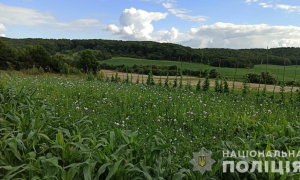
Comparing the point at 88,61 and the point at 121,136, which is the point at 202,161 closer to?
the point at 121,136

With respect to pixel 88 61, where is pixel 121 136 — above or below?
below

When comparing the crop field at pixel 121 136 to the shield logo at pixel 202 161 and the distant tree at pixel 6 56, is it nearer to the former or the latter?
the shield logo at pixel 202 161

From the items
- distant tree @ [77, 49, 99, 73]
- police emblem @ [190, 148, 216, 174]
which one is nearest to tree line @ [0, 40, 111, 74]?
distant tree @ [77, 49, 99, 73]

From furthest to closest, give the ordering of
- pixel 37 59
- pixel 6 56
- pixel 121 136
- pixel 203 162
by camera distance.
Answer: pixel 37 59
pixel 6 56
pixel 121 136
pixel 203 162

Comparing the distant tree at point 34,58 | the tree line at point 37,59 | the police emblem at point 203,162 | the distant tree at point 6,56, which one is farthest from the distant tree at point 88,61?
the police emblem at point 203,162

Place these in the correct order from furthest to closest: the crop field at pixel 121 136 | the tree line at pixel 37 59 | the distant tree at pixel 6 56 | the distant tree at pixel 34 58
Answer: the distant tree at pixel 34 58 < the tree line at pixel 37 59 < the distant tree at pixel 6 56 < the crop field at pixel 121 136

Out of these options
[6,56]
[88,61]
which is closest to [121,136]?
[88,61]

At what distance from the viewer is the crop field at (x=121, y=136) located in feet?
6.81

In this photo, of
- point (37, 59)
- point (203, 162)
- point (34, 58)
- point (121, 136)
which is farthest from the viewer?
point (37, 59)

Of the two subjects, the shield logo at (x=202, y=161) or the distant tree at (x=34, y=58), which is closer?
the shield logo at (x=202, y=161)

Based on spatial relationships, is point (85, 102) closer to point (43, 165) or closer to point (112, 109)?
point (112, 109)

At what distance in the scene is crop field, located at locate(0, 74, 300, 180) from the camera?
207cm

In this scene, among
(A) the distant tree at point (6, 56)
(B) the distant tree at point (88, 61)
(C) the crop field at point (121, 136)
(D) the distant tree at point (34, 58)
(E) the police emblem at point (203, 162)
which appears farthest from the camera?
(B) the distant tree at point (88, 61)

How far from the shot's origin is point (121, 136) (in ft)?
8.78
